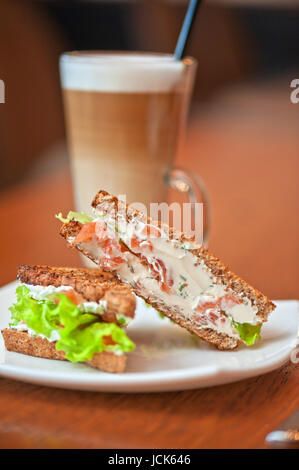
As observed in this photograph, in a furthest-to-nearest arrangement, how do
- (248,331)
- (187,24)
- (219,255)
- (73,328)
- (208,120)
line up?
1. (208,120)
2. (219,255)
3. (187,24)
4. (248,331)
5. (73,328)

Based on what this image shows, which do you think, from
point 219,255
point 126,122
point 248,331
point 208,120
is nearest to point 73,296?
point 248,331

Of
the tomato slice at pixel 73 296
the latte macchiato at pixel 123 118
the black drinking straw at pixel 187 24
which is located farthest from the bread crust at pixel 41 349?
the black drinking straw at pixel 187 24

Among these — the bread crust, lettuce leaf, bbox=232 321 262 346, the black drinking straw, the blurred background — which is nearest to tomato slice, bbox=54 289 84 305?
the bread crust

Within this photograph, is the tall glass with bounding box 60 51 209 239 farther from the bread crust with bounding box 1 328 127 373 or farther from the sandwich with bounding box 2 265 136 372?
the bread crust with bounding box 1 328 127 373

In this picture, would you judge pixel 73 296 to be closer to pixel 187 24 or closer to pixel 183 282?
pixel 183 282

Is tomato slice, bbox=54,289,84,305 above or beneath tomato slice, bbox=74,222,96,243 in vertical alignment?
beneath

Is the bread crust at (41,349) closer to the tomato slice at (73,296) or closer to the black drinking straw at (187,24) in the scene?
the tomato slice at (73,296)
